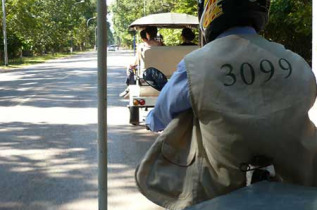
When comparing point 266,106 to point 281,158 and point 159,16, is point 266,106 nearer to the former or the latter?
point 281,158

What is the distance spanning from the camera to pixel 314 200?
1.56 meters

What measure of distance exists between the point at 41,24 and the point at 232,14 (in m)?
51.2

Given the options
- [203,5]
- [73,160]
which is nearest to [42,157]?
[73,160]

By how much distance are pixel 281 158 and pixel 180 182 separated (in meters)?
0.43

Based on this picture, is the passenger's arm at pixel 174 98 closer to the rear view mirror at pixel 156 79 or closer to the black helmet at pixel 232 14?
the black helmet at pixel 232 14

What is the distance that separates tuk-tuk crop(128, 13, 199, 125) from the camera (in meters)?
8.13

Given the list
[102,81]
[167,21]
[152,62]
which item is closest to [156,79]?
[102,81]

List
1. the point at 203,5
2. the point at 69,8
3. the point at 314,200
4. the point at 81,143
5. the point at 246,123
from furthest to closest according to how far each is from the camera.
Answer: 1. the point at 69,8
2. the point at 81,143
3. the point at 203,5
4. the point at 246,123
5. the point at 314,200

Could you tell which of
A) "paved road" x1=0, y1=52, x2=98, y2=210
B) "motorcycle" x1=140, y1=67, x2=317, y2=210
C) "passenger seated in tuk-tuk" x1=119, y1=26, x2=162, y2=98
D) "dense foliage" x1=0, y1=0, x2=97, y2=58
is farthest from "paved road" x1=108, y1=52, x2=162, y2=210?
"dense foliage" x1=0, y1=0, x2=97, y2=58

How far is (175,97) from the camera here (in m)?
2.05

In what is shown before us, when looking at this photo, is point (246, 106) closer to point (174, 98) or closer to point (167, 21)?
point (174, 98)

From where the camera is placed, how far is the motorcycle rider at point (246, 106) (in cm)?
194

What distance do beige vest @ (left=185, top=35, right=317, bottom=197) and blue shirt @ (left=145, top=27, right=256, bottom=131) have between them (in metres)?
0.06

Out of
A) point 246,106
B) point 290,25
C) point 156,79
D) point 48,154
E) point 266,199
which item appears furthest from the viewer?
point 290,25
